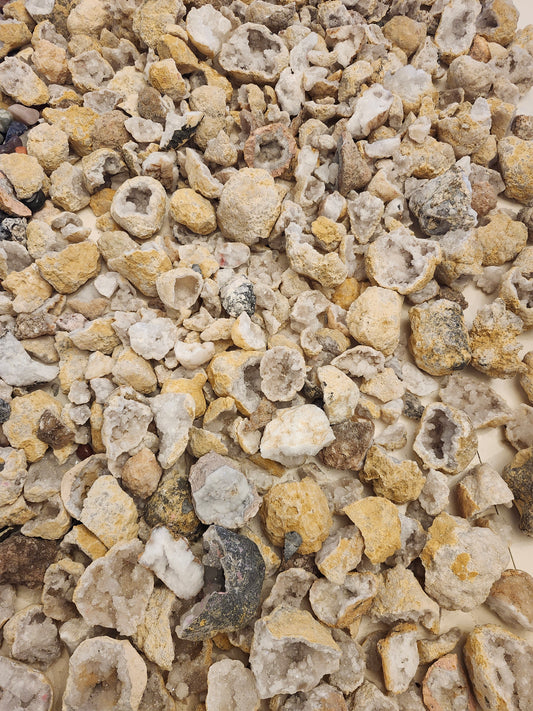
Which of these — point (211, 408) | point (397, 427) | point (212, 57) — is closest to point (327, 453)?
point (397, 427)

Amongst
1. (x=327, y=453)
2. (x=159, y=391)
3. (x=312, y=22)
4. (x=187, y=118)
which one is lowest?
(x=159, y=391)

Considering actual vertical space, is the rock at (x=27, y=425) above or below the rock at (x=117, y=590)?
above

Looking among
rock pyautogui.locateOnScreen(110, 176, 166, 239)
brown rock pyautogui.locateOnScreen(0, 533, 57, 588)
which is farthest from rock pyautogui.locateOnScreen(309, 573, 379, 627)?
rock pyautogui.locateOnScreen(110, 176, 166, 239)

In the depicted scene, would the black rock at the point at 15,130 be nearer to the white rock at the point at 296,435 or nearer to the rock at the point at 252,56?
the rock at the point at 252,56

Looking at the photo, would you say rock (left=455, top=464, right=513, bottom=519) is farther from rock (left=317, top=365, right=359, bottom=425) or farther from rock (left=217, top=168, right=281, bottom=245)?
rock (left=217, top=168, right=281, bottom=245)

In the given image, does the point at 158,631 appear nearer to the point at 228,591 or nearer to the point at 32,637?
the point at 228,591

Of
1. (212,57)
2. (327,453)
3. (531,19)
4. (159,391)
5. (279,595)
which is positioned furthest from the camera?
(531,19)

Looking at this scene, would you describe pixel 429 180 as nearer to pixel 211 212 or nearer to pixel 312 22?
pixel 211 212

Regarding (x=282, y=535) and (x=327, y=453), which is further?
(x=327, y=453)

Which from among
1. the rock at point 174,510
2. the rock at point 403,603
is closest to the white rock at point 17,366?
the rock at point 174,510
